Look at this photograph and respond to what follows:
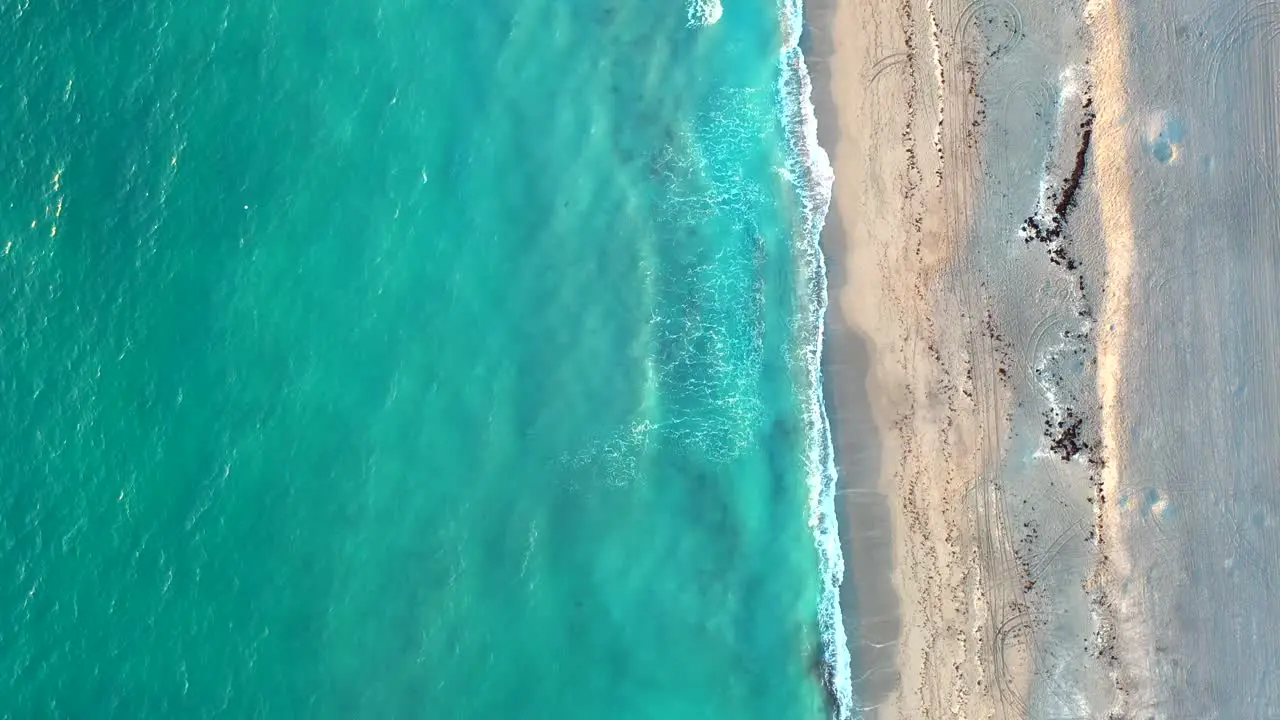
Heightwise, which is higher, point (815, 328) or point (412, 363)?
point (815, 328)

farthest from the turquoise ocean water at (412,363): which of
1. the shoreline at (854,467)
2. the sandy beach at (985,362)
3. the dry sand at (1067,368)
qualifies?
the dry sand at (1067,368)

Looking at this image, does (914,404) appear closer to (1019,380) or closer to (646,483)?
(1019,380)

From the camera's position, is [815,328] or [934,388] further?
[815,328]

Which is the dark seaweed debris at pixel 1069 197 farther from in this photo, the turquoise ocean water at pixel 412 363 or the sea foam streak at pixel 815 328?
the turquoise ocean water at pixel 412 363

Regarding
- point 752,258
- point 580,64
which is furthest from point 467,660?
point 580,64

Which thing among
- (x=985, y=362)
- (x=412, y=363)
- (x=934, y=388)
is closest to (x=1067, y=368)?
(x=985, y=362)

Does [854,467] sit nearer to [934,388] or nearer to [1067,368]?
[934,388]
